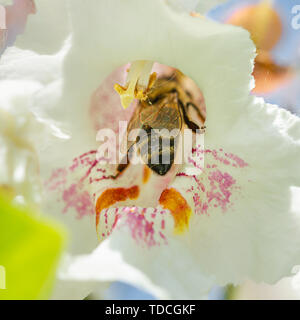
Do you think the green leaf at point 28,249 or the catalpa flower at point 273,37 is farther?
the catalpa flower at point 273,37

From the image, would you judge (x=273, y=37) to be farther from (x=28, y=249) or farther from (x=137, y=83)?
(x=28, y=249)

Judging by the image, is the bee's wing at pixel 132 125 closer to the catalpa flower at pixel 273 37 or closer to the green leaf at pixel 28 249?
the catalpa flower at pixel 273 37

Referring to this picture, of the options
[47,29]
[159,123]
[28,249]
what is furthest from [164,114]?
[28,249]

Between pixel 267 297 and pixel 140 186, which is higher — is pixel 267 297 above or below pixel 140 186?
below

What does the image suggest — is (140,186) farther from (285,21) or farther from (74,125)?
(285,21)

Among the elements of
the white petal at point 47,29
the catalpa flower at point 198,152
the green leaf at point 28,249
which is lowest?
the green leaf at point 28,249

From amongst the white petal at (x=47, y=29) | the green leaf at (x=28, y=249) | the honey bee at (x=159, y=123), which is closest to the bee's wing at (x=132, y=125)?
the honey bee at (x=159, y=123)
